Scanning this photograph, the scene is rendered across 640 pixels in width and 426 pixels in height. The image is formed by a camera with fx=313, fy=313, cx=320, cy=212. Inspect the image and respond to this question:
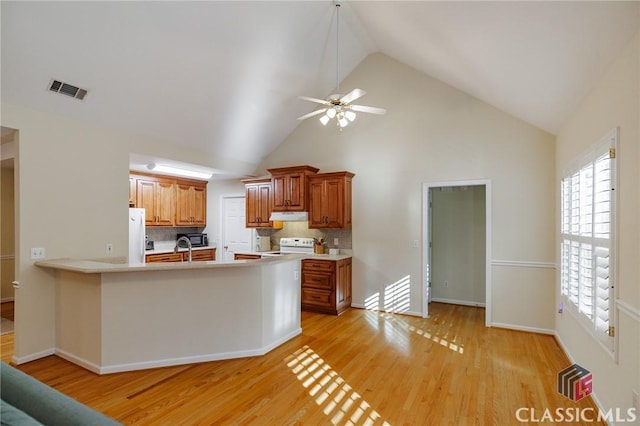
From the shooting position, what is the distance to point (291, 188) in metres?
5.89

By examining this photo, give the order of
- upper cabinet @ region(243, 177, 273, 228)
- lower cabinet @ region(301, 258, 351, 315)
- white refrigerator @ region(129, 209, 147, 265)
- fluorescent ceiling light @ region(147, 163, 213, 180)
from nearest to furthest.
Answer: lower cabinet @ region(301, 258, 351, 315) < white refrigerator @ region(129, 209, 147, 265) < fluorescent ceiling light @ region(147, 163, 213, 180) < upper cabinet @ region(243, 177, 273, 228)

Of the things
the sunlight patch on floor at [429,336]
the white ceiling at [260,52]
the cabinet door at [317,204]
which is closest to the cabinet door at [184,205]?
the white ceiling at [260,52]

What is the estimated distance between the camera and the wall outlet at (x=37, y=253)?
3.36 metres

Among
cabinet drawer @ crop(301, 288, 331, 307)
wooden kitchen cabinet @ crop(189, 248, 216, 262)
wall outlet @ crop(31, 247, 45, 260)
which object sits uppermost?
wall outlet @ crop(31, 247, 45, 260)

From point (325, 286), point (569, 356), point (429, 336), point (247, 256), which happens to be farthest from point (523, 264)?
point (247, 256)

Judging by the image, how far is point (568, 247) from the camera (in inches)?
135

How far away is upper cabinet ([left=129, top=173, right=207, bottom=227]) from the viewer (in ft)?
19.9

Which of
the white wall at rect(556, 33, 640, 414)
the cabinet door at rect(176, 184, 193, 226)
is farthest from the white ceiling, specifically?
the cabinet door at rect(176, 184, 193, 226)

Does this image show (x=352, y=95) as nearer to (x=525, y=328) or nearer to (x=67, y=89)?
(x=67, y=89)

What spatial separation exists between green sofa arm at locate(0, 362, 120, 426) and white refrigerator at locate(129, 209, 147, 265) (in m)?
4.40

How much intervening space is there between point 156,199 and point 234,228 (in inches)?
69.4

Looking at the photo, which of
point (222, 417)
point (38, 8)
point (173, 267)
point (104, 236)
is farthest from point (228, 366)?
point (38, 8)

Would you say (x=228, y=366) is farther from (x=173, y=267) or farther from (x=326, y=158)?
(x=326, y=158)

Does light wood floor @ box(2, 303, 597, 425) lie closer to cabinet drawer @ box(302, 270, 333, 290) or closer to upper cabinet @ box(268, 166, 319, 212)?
cabinet drawer @ box(302, 270, 333, 290)
